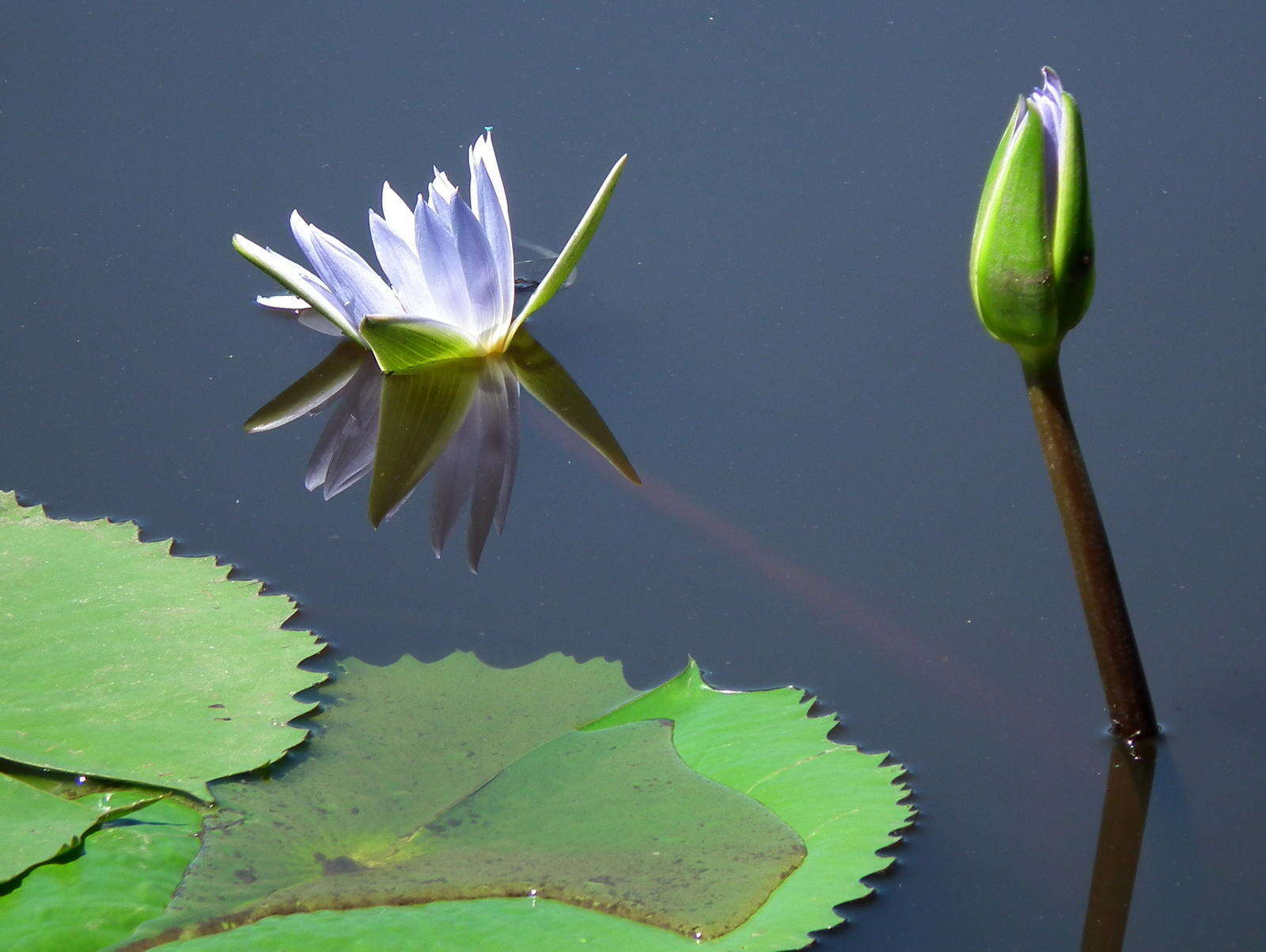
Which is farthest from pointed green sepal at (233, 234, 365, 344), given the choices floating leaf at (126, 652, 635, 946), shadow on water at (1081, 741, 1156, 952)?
shadow on water at (1081, 741, 1156, 952)

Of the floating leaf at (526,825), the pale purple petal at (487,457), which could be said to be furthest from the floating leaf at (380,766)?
the pale purple petal at (487,457)

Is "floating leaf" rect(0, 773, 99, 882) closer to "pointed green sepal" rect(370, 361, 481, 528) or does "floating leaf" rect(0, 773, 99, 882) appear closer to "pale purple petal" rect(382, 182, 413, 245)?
"pointed green sepal" rect(370, 361, 481, 528)

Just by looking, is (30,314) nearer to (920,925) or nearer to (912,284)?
(912,284)

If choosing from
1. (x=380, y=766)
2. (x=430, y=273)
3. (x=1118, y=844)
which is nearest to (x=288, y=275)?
(x=430, y=273)

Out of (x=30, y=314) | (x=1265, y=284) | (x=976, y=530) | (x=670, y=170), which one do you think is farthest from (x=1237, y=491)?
(x=30, y=314)

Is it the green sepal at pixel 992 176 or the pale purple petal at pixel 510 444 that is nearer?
the green sepal at pixel 992 176

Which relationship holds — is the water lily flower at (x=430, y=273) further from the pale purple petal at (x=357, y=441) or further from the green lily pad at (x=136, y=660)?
the green lily pad at (x=136, y=660)

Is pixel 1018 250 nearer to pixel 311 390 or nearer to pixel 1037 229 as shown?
pixel 1037 229

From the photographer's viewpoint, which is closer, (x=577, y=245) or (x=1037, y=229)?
(x=1037, y=229)
